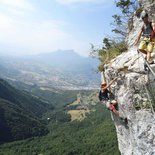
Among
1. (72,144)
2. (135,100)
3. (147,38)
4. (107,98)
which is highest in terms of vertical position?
(147,38)

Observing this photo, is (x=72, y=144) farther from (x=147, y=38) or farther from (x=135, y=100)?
(x=135, y=100)

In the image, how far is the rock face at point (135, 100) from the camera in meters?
14.2

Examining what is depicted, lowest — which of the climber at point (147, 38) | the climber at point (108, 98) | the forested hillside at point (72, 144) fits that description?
the forested hillside at point (72, 144)

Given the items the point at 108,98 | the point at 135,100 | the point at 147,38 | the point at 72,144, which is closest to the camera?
the point at 135,100

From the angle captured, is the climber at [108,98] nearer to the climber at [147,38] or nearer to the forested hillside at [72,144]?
the climber at [147,38]

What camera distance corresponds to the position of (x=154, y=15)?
18.6 m

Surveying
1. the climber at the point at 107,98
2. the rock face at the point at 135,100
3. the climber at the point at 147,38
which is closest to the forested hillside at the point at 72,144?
the climber at the point at 107,98

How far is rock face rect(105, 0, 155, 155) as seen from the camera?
14.2m

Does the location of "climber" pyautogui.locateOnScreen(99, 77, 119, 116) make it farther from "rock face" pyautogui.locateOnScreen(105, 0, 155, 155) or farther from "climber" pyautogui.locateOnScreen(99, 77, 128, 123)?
"rock face" pyautogui.locateOnScreen(105, 0, 155, 155)

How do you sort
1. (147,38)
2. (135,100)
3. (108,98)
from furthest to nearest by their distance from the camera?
(108,98), (147,38), (135,100)

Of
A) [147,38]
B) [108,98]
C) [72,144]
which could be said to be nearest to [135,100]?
[147,38]

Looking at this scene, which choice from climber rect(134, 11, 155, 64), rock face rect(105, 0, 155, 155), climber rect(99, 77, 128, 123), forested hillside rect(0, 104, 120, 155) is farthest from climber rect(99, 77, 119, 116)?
forested hillside rect(0, 104, 120, 155)

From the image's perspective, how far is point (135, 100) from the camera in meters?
15.4

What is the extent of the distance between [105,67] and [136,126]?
223 inches
